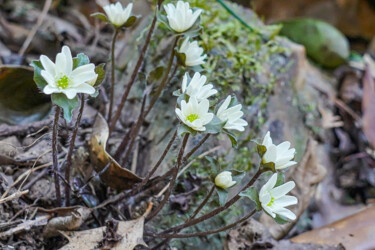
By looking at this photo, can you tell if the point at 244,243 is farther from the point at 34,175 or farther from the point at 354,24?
the point at 354,24

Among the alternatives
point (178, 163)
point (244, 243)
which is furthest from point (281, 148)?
point (244, 243)

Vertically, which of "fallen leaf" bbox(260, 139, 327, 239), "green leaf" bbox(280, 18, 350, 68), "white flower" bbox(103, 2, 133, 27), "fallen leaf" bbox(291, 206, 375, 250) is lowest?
"fallen leaf" bbox(291, 206, 375, 250)

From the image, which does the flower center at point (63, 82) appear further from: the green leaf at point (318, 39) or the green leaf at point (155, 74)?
the green leaf at point (318, 39)

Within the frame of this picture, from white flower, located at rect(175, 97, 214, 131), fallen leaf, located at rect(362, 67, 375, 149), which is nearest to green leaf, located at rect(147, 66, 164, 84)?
white flower, located at rect(175, 97, 214, 131)

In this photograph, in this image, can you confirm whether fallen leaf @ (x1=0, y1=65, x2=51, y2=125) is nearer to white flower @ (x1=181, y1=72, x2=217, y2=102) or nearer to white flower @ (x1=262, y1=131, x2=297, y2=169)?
white flower @ (x1=181, y1=72, x2=217, y2=102)

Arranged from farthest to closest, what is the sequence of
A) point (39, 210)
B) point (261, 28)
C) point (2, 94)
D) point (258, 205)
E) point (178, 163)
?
1. point (261, 28)
2. point (2, 94)
3. point (39, 210)
4. point (178, 163)
5. point (258, 205)
